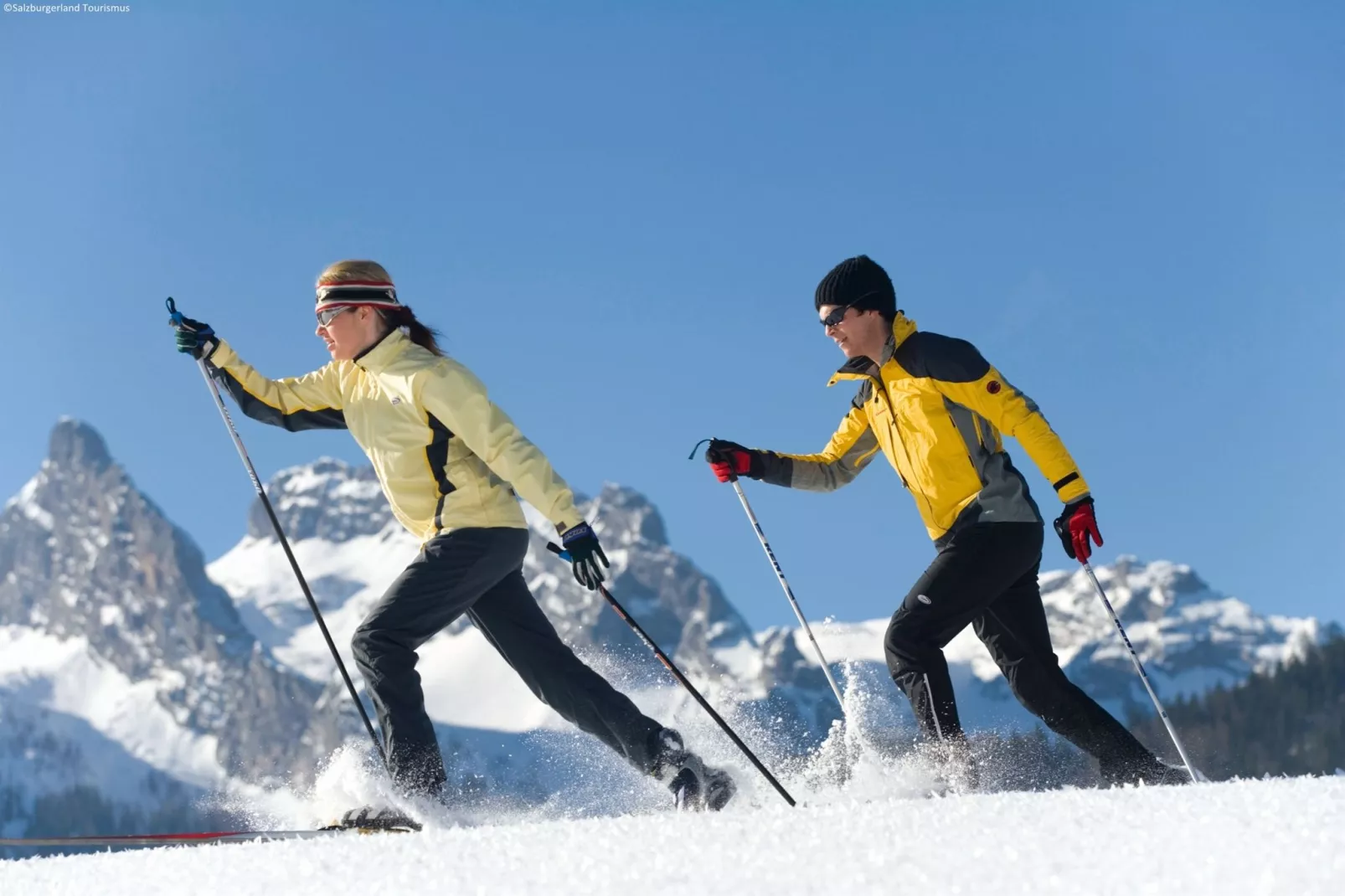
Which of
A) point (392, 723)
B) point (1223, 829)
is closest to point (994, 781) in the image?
point (392, 723)

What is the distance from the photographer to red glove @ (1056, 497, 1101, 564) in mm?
5430

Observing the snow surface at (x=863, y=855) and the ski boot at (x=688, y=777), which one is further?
the ski boot at (x=688, y=777)

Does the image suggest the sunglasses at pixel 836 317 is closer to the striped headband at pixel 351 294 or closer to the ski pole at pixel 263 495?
the striped headband at pixel 351 294

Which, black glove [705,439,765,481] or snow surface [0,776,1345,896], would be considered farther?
black glove [705,439,765,481]

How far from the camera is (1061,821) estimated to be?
2678mm

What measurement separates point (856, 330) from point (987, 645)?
4.74 ft

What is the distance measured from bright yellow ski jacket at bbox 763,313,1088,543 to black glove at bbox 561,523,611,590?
141cm

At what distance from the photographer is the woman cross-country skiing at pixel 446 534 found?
5113 mm

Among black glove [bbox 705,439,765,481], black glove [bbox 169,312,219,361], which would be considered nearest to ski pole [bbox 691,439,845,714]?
black glove [bbox 705,439,765,481]

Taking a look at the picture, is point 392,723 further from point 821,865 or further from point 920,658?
point 821,865

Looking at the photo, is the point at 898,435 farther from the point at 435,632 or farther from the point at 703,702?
the point at 435,632

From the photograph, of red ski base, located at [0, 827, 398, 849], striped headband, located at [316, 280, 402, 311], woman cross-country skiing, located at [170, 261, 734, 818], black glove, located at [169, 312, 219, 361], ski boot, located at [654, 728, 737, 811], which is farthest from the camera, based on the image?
black glove, located at [169, 312, 219, 361]

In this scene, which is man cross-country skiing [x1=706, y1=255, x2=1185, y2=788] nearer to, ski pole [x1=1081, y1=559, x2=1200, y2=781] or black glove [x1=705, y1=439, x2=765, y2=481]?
ski pole [x1=1081, y1=559, x2=1200, y2=781]

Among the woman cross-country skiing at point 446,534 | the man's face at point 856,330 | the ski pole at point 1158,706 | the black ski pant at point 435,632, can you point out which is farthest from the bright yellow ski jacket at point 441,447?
the ski pole at point 1158,706
